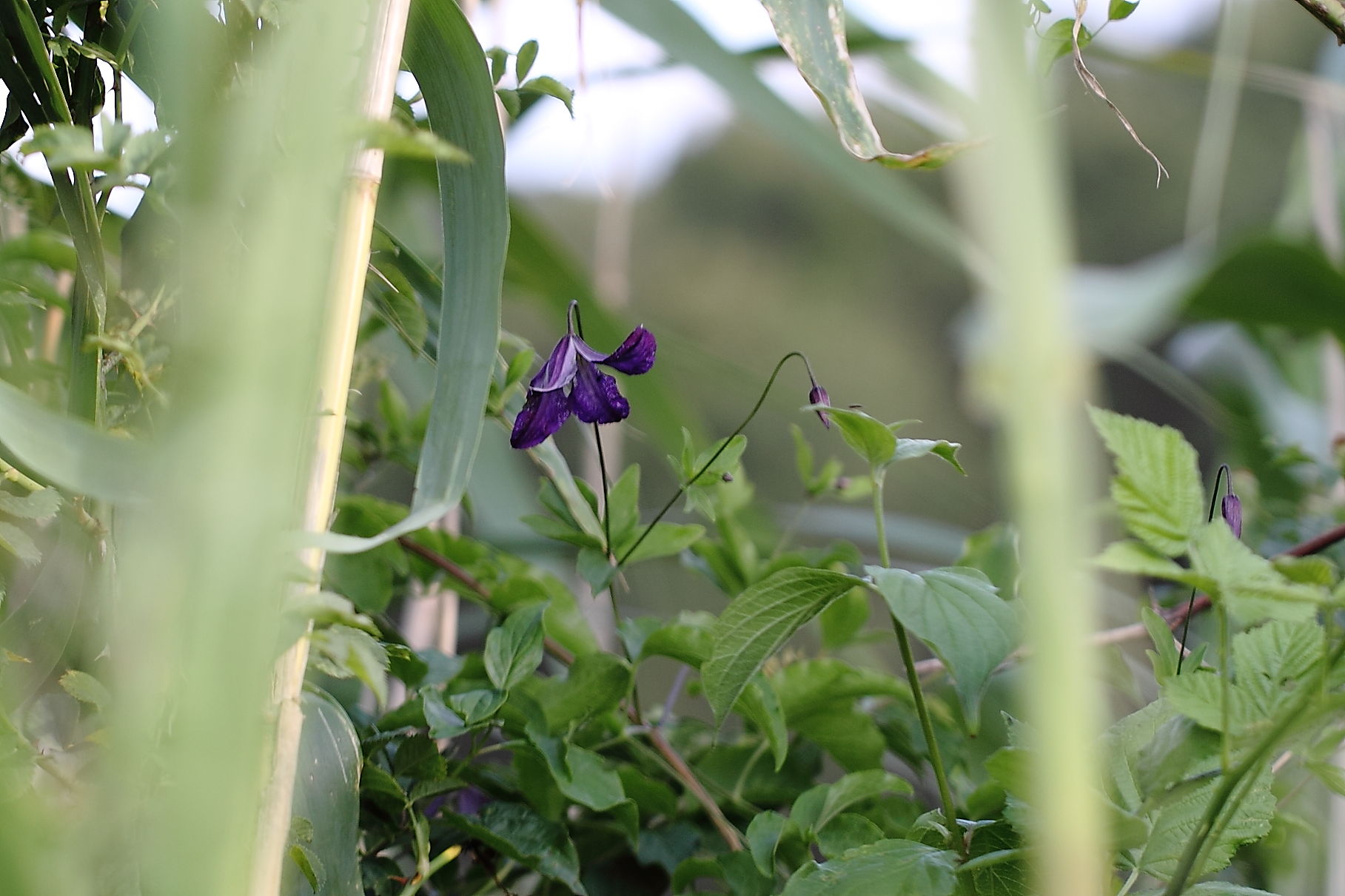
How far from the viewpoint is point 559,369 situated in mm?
302

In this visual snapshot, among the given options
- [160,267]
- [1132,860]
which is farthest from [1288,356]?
[160,267]

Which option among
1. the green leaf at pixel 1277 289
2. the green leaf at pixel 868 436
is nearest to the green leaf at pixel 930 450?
the green leaf at pixel 868 436

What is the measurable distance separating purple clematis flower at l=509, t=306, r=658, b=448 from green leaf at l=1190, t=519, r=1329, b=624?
0.18 m

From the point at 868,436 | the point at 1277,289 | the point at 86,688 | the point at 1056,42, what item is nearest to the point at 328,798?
the point at 86,688

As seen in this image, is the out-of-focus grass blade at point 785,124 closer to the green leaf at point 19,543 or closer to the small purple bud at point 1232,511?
the small purple bud at point 1232,511

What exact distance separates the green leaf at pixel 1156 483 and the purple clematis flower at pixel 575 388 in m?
→ 0.16

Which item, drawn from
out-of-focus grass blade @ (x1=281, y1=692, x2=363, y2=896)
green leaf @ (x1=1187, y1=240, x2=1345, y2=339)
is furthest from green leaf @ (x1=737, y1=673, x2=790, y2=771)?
green leaf @ (x1=1187, y1=240, x2=1345, y2=339)

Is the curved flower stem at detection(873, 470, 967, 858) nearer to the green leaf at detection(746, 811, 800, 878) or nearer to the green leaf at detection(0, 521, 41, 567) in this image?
the green leaf at detection(746, 811, 800, 878)

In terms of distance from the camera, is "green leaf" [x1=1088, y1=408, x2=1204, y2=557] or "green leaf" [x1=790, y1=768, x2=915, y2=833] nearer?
"green leaf" [x1=1088, y1=408, x2=1204, y2=557]

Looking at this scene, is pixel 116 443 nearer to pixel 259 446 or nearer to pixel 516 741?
pixel 259 446

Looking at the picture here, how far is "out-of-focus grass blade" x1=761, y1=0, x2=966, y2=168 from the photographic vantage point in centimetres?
22

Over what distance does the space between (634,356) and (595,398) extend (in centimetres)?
2

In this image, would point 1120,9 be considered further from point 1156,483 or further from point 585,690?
point 585,690

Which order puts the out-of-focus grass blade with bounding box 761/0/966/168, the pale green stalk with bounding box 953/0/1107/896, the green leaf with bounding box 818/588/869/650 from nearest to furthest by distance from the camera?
1. the pale green stalk with bounding box 953/0/1107/896
2. the out-of-focus grass blade with bounding box 761/0/966/168
3. the green leaf with bounding box 818/588/869/650
